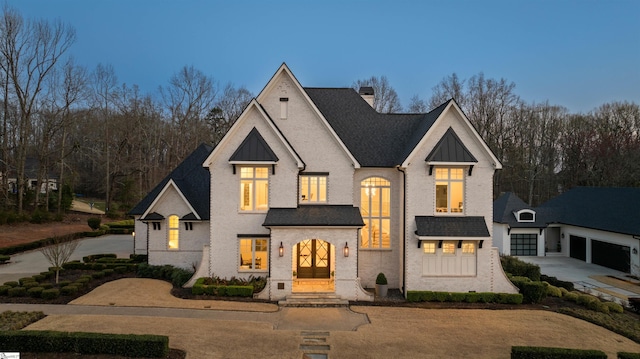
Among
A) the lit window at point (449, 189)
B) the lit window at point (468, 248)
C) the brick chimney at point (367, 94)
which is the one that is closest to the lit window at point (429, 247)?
the lit window at point (468, 248)

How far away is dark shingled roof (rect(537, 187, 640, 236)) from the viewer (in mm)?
23625

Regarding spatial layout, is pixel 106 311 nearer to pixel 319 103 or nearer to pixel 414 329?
pixel 414 329

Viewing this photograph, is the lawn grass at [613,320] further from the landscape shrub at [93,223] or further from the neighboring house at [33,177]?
the neighboring house at [33,177]

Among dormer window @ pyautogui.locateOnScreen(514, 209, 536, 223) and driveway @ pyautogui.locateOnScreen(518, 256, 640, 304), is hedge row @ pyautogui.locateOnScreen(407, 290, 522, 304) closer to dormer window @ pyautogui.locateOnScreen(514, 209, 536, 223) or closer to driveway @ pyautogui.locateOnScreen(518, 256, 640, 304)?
driveway @ pyautogui.locateOnScreen(518, 256, 640, 304)

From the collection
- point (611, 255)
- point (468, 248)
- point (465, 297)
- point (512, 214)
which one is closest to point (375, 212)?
point (468, 248)

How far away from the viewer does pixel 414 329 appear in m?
12.2

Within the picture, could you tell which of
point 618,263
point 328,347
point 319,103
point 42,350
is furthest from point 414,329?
point 618,263

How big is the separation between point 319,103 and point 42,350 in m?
16.4

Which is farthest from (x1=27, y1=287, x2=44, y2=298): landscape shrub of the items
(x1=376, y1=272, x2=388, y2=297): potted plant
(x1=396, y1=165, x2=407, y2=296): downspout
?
(x1=396, y1=165, x2=407, y2=296): downspout

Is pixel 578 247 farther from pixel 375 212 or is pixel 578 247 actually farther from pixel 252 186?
pixel 252 186

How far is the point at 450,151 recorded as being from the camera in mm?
16156

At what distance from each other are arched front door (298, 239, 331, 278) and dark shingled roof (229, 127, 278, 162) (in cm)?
504

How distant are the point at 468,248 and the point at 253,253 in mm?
10960

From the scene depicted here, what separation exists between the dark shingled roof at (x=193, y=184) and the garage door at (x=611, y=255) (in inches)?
1151
